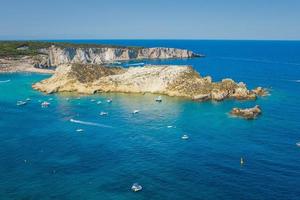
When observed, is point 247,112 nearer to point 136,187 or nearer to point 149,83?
point 149,83

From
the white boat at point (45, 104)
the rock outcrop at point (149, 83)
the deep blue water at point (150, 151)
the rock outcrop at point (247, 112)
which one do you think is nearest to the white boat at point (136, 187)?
the deep blue water at point (150, 151)

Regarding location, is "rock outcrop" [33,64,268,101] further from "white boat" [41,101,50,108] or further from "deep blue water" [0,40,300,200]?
"white boat" [41,101,50,108]

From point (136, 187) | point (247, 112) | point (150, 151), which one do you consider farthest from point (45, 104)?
point (136, 187)

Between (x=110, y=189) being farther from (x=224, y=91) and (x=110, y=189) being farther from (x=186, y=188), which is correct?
(x=224, y=91)

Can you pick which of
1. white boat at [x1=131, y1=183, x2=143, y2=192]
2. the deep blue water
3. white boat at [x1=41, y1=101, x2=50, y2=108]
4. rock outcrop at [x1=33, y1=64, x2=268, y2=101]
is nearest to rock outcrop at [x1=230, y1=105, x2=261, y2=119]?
the deep blue water

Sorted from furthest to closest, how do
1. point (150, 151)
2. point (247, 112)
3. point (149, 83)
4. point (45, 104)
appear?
1. point (149, 83)
2. point (45, 104)
3. point (247, 112)
4. point (150, 151)

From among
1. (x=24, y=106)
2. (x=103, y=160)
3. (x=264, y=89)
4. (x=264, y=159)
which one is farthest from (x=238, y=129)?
(x=24, y=106)
